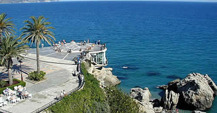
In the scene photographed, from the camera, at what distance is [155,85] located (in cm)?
5878

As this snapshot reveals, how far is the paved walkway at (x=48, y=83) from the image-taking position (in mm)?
30330

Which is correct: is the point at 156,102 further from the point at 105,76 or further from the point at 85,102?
the point at 85,102

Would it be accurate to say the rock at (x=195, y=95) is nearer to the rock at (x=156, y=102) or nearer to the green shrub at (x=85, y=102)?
the rock at (x=156, y=102)

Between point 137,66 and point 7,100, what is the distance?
47.1m

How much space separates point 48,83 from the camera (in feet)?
125

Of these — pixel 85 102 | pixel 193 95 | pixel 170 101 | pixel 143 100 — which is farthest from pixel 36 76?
pixel 193 95

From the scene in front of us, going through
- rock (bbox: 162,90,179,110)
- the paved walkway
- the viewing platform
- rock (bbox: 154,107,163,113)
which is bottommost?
rock (bbox: 154,107,163,113)

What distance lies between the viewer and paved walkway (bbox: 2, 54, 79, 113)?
30.3 m

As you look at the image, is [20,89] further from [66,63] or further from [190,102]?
[190,102]

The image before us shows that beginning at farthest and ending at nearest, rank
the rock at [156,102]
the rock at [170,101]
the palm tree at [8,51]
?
the rock at [156,102], the rock at [170,101], the palm tree at [8,51]

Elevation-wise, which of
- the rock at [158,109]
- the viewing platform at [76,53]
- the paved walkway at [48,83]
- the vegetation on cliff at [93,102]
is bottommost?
the rock at [158,109]

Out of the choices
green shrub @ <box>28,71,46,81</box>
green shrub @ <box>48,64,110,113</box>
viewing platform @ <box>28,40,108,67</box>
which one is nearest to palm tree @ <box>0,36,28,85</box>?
green shrub @ <box>28,71,46,81</box>

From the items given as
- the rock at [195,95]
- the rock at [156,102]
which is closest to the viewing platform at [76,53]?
the rock at [156,102]

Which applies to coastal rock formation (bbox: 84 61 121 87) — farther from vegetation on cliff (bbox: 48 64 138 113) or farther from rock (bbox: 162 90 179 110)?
vegetation on cliff (bbox: 48 64 138 113)
